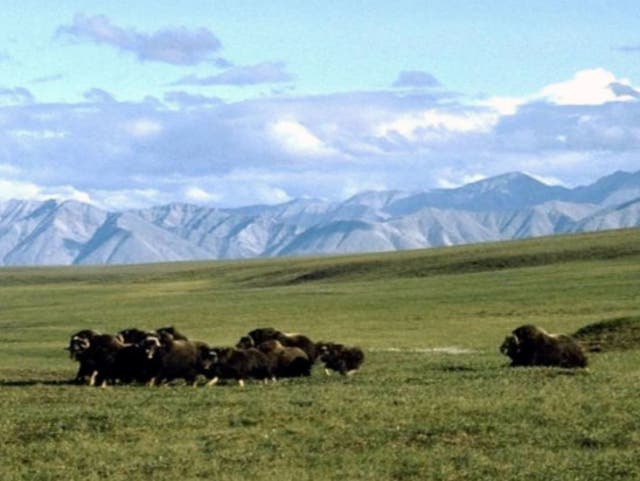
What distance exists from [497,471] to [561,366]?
48.6 ft

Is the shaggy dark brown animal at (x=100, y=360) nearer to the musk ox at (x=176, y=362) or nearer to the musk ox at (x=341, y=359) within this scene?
the musk ox at (x=176, y=362)

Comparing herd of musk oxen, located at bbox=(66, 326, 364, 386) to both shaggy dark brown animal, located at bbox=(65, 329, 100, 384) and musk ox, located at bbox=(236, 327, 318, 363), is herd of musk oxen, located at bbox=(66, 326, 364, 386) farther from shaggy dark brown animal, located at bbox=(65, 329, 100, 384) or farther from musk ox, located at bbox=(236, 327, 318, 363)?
musk ox, located at bbox=(236, 327, 318, 363)

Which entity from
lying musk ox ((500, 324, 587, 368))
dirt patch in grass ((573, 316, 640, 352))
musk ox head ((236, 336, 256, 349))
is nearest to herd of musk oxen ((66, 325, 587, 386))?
lying musk ox ((500, 324, 587, 368))

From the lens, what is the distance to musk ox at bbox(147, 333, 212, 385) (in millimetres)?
32219

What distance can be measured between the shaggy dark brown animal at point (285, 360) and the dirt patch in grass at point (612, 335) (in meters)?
11.0

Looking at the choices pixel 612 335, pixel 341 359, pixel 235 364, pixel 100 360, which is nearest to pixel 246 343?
pixel 341 359

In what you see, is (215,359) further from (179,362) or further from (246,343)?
(246,343)

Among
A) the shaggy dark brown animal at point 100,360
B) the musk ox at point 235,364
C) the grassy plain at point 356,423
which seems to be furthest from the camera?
the shaggy dark brown animal at point 100,360

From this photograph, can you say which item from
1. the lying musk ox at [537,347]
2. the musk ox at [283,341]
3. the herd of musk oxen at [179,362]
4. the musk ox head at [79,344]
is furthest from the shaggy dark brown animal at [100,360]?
the lying musk ox at [537,347]

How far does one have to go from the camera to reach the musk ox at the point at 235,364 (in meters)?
31.8

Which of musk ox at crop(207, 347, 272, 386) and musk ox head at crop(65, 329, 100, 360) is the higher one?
musk ox head at crop(65, 329, 100, 360)

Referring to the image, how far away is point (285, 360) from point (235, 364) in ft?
5.71

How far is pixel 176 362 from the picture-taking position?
3228cm

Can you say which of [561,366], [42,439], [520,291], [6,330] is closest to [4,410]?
[42,439]
